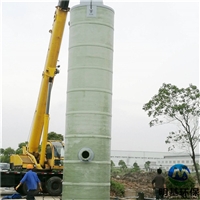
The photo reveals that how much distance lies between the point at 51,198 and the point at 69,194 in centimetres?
689

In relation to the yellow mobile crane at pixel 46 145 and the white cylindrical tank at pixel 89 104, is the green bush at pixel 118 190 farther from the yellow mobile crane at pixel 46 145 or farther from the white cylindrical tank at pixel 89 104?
the white cylindrical tank at pixel 89 104

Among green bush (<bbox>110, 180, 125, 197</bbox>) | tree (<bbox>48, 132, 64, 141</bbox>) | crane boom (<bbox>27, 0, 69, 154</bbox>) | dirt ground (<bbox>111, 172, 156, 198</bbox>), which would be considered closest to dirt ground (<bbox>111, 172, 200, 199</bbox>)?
dirt ground (<bbox>111, 172, 156, 198</bbox>)

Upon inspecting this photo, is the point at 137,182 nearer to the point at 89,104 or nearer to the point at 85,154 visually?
the point at 85,154

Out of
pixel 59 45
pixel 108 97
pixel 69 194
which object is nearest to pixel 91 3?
pixel 108 97

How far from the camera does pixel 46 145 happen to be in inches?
707

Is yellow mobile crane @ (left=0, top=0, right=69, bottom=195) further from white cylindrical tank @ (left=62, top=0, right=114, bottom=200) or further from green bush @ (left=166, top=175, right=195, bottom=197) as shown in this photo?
white cylindrical tank @ (left=62, top=0, right=114, bottom=200)

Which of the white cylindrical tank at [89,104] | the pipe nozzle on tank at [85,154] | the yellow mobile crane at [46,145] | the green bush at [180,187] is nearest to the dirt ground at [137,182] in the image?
the green bush at [180,187]

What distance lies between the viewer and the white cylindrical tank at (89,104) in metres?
10.0

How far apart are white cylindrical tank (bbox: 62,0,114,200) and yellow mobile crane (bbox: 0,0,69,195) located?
653 cm

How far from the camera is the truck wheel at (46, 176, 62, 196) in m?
17.6

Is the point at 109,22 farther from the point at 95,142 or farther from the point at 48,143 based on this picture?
the point at 48,143

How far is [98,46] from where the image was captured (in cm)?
1042

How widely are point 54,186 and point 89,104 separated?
875 centimetres

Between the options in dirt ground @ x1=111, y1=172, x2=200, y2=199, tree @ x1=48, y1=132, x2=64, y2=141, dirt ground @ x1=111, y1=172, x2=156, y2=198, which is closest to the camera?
dirt ground @ x1=111, y1=172, x2=200, y2=199
